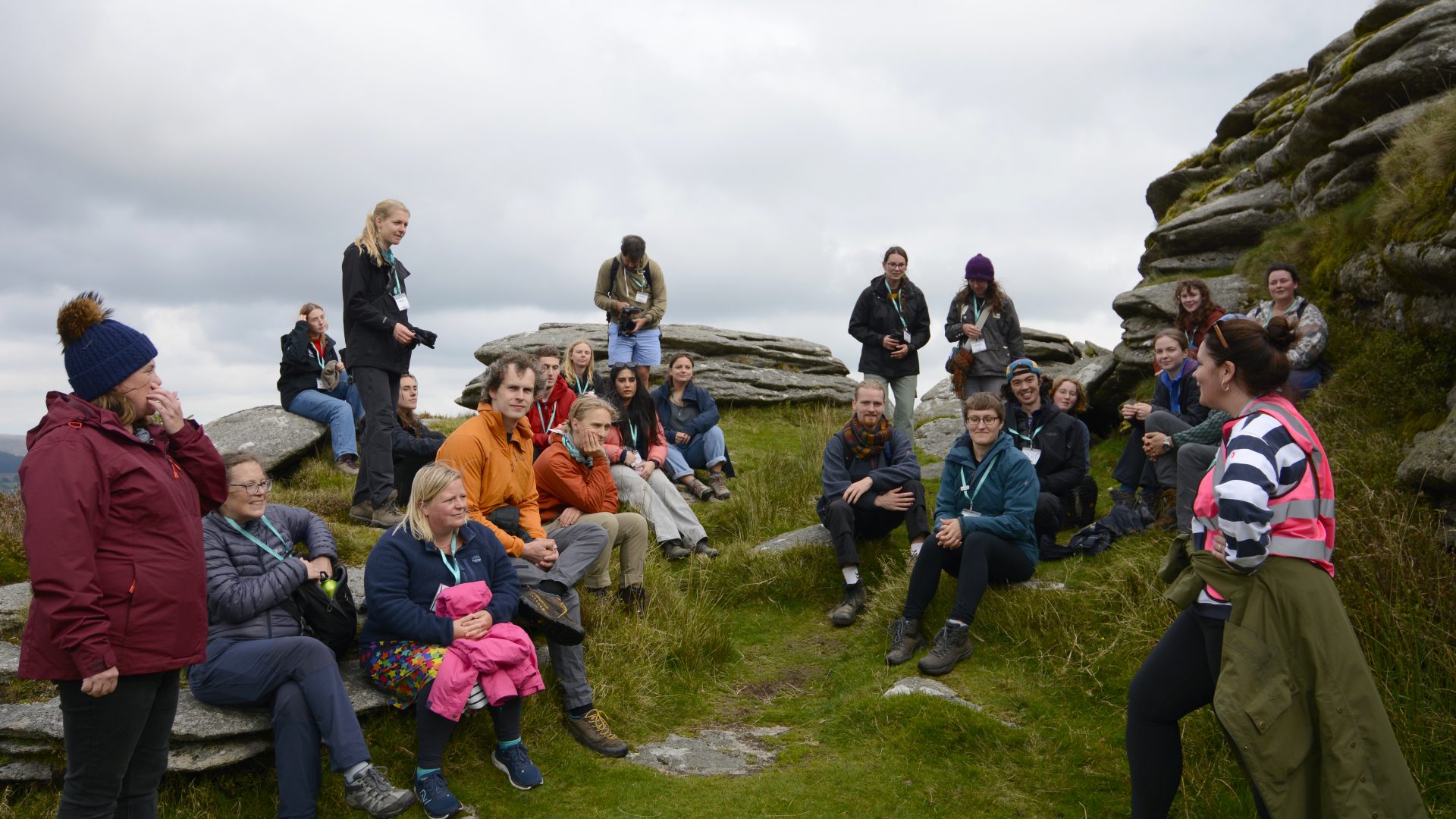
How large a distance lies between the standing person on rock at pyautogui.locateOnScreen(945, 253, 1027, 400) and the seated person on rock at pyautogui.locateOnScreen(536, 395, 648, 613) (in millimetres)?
5175

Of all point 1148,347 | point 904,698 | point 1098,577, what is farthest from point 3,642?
point 1148,347

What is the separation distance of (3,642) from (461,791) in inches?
122

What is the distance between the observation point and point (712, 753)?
5.43 meters

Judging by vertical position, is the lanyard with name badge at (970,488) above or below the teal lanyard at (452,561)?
above

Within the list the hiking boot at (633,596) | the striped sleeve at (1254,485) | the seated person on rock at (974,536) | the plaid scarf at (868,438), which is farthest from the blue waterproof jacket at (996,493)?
the striped sleeve at (1254,485)

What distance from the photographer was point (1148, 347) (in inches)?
491

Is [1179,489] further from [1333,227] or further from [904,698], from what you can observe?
[1333,227]

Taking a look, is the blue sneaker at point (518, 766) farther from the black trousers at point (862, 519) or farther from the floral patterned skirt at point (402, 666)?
the black trousers at point (862, 519)

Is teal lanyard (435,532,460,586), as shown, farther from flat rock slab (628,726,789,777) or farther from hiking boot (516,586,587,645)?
flat rock slab (628,726,789,777)

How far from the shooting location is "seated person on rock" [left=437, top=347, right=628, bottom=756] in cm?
548

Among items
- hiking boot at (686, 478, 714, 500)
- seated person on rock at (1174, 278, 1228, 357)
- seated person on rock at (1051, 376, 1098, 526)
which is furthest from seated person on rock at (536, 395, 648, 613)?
seated person on rock at (1174, 278, 1228, 357)

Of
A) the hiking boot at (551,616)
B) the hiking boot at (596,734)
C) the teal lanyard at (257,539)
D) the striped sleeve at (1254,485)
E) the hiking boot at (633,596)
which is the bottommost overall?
the hiking boot at (596,734)

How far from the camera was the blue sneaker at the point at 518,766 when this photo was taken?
4.83 meters

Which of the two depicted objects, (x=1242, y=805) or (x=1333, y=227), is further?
(x=1333, y=227)
